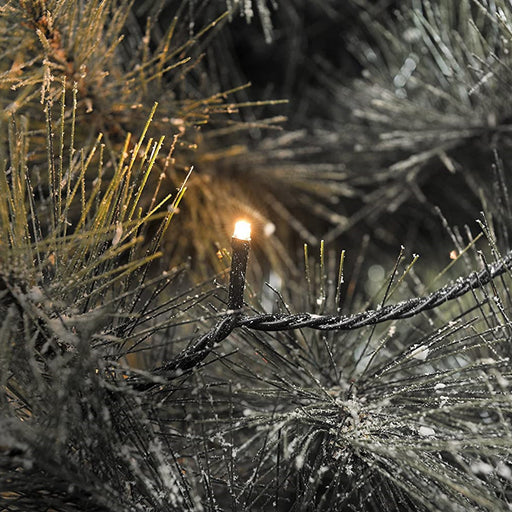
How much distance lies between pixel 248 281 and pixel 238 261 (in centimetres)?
20

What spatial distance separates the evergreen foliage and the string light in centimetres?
1

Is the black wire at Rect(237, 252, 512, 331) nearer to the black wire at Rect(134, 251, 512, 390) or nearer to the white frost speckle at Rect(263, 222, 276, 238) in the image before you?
the black wire at Rect(134, 251, 512, 390)

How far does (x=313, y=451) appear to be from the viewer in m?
0.44

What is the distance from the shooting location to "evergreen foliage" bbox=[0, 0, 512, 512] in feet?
1.13

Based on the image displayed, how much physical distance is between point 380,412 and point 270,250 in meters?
0.31

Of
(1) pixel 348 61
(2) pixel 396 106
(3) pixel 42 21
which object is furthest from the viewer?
(1) pixel 348 61

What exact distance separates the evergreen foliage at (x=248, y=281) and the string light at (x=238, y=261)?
0.01 m

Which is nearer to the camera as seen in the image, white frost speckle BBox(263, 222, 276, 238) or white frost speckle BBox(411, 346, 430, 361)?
white frost speckle BBox(411, 346, 430, 361)

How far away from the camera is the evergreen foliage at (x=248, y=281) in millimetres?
344

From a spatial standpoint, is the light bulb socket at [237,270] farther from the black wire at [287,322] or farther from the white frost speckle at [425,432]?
the white frost speckle at [425,432]

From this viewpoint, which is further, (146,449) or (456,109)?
(456,109)

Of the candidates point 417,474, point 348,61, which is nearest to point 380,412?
point 417,474

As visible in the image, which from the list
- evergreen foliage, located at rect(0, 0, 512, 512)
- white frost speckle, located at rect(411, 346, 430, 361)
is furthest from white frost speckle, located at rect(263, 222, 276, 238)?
white frost speckle, located at rect(411, 346, 430, 361)

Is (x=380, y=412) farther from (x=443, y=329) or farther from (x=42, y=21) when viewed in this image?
(x=42, y=21)
